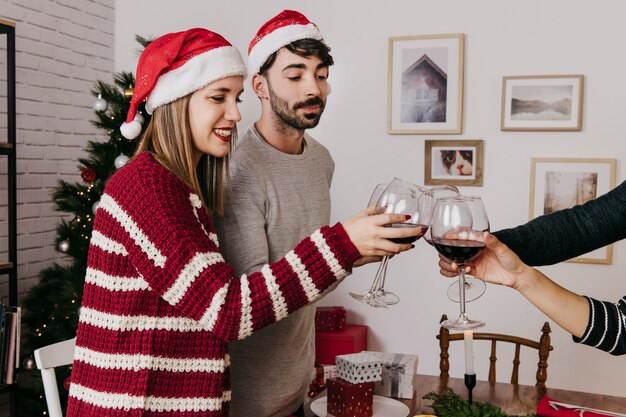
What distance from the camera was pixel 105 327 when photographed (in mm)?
1270

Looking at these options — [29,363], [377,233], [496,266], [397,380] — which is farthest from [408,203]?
[29,363]

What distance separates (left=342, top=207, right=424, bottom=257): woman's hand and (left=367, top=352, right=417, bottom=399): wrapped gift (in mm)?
633

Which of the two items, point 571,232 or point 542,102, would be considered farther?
point 542,102

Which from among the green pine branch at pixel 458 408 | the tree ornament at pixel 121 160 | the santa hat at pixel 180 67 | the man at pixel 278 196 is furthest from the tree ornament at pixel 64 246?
the green pine branch at pixel 458 408

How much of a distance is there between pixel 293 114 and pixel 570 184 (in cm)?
186

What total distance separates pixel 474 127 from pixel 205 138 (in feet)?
6.98

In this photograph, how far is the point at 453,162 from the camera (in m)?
3.29

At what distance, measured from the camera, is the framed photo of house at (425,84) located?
128 inches

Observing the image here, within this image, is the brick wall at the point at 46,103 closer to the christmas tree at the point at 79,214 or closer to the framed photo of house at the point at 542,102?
the christmas tree at the point at 79,214

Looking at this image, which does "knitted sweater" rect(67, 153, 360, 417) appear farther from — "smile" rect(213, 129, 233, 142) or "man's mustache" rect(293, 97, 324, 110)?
"man's mustache" rect(293, 97, 324, 110)

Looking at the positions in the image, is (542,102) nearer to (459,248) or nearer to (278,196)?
(278,196)

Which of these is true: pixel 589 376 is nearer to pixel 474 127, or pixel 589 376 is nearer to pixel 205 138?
pixel 474 127

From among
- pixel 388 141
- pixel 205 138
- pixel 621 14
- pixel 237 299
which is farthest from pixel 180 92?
pixel 621 14

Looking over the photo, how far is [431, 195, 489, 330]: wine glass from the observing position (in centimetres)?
121
